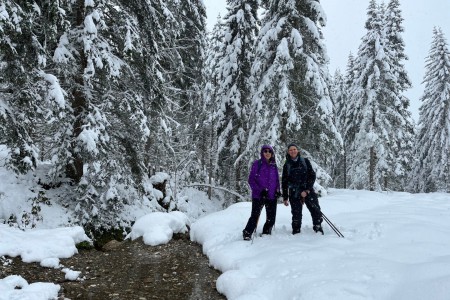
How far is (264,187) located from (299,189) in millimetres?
795

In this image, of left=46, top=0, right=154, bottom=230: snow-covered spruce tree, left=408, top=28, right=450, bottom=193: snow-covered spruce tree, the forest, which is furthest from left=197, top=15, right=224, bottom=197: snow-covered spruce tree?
left=408, top=28, right=450, bottom=193: snow-covered spruce tree

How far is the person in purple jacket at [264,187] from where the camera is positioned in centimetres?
760

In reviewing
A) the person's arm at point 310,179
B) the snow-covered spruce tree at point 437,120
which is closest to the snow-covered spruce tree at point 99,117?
the person's arm at point 310,179

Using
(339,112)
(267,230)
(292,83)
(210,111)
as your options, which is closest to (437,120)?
(339,112)

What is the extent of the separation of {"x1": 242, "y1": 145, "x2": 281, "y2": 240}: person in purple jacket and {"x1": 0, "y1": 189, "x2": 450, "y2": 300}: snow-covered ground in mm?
433

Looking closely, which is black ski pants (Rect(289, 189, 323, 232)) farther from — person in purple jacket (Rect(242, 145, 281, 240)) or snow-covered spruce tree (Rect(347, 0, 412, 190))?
snow-covered spruce tree (Rect(347, 0, 412, 190))

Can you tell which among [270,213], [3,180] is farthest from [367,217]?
[3,180]

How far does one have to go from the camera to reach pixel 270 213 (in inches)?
304

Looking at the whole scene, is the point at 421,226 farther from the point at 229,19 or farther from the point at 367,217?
the point at 229,19

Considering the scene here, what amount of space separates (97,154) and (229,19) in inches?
527

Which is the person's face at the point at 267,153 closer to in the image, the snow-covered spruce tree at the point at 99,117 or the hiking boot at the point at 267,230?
the hiking boot at the point at 267,230

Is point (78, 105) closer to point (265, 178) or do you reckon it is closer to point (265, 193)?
point (265, 178)

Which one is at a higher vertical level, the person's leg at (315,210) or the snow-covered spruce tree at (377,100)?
the snow-covered spruce tree at (377,100)

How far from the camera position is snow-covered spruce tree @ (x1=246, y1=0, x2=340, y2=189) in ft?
44.9
